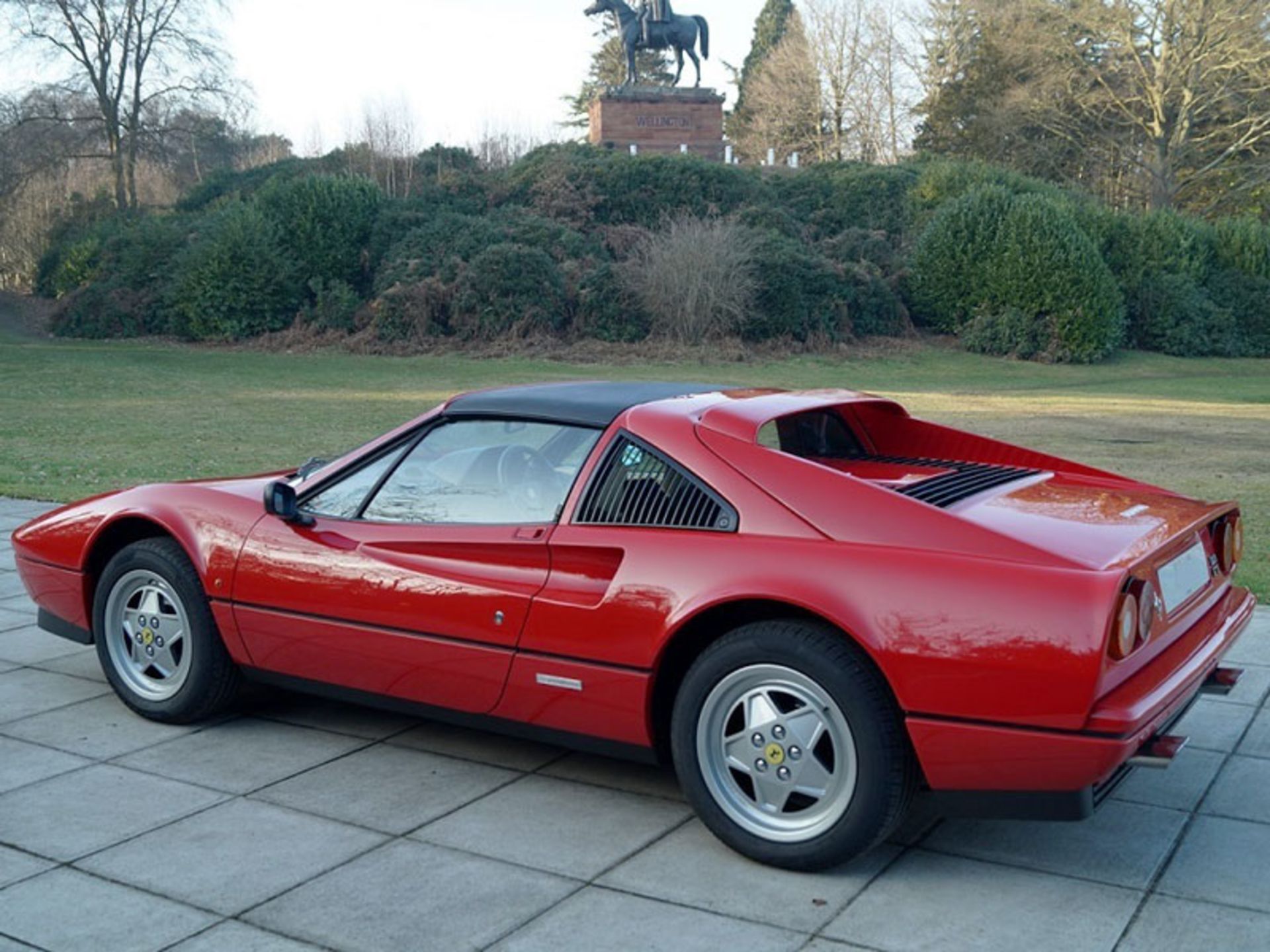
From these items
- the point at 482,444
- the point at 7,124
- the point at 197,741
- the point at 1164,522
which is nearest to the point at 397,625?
the point at 482,444

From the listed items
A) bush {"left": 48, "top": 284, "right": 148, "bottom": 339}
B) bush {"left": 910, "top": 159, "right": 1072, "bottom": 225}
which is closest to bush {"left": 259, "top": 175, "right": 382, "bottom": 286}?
bush {"left": 48, "top": 284, "right": 148, "bottom": 339}

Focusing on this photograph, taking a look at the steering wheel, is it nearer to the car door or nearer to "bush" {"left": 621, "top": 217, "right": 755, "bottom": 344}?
the car door

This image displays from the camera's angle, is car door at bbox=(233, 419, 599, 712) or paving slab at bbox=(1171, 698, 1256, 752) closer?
car door at bbox=(233, 419, 599, 712)

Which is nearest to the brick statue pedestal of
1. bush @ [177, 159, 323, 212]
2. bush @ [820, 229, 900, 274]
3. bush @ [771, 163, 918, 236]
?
bush @ [771, 163, 918, 236]

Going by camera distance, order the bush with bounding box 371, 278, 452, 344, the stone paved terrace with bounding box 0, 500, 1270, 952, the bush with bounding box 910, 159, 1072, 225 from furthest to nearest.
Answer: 1. the bush with bounding box 910, 159, 1072, 225
2. the bush with bounding box 371, 278, 452, 344
3. the stone paved terrace with bounding box 0, 500, 1270, 952

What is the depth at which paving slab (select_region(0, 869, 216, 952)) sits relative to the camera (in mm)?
3104

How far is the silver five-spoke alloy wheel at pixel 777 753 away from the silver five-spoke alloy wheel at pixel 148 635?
2176 mm

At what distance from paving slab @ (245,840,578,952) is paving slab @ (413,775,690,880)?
9 centimetres

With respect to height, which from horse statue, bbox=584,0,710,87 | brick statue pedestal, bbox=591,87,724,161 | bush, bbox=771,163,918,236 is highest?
horse statue, bbox=584,0,710,87

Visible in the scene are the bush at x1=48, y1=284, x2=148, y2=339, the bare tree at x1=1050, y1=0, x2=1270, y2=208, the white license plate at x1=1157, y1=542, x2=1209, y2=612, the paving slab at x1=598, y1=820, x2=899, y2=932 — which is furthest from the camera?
the bare tree at x1=1050, y1=0, x2=1270, y2=208

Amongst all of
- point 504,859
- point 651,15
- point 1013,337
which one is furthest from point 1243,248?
point 504,859

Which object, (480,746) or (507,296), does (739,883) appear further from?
(507,296)

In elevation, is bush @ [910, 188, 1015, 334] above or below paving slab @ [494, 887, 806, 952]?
above

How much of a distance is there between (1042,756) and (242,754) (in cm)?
270
